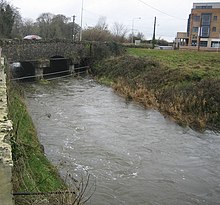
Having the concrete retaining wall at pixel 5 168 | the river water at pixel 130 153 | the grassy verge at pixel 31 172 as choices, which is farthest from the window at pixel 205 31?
the concrete retaining wall at pixel 5 168

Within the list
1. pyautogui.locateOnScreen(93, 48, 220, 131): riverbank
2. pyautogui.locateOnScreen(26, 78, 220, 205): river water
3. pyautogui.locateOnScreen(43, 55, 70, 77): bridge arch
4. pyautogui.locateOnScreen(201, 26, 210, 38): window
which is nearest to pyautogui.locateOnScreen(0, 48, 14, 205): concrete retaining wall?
pyautogui.locateOnScreen(26, 78, 220, 205): river water

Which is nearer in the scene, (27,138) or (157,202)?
(157,202)

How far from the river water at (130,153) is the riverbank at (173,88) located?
4.56 ft

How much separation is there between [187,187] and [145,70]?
22234mm

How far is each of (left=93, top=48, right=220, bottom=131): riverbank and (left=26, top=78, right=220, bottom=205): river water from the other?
54.7 inches

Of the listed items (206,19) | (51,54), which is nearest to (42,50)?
(51,54)

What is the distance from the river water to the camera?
31.0ft

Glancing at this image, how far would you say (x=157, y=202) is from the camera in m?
8.92

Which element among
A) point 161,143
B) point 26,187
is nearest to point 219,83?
point 161,143

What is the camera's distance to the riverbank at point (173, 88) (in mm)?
19069

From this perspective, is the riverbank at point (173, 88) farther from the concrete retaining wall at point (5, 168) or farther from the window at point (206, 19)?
the window at point (206, 19)

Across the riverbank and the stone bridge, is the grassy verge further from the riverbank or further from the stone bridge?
the stone bridge

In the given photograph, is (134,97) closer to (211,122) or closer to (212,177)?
(211,122)

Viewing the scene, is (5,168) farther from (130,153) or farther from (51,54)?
(51,54)
